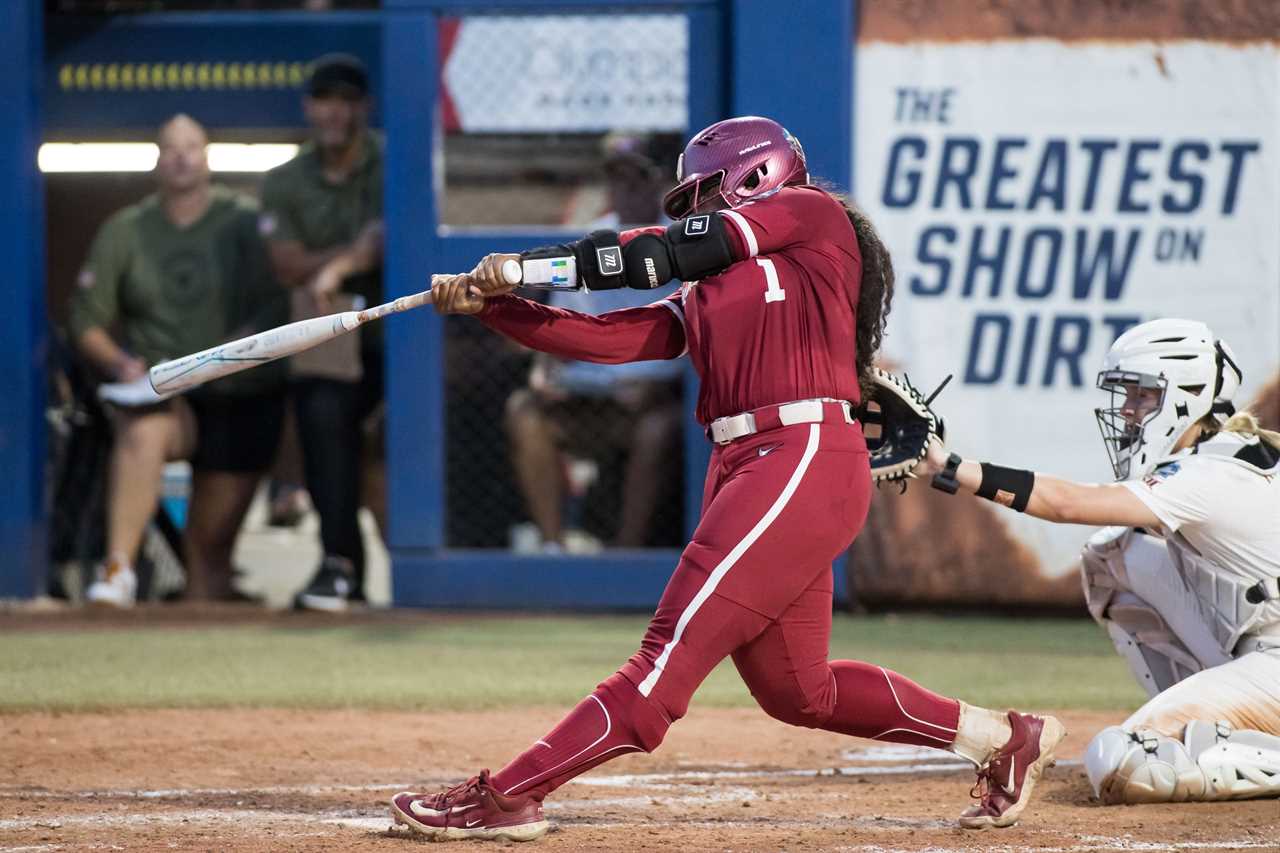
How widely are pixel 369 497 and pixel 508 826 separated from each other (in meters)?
5.36

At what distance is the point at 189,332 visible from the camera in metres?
8.80

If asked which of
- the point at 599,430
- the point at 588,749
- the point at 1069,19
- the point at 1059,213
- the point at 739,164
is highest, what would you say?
the point at 1069,19

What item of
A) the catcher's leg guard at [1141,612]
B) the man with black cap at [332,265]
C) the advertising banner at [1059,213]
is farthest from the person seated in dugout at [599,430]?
the catcher's leg guard at [1141,612]

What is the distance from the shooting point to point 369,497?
927cm

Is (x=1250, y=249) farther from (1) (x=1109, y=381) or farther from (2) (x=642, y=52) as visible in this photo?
(1) (x=1109, y=381)

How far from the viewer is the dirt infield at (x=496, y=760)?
4.17 m

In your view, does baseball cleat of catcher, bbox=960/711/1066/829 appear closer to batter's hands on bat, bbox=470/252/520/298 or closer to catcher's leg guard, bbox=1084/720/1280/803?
catcher's leg guard, bbox=1084/720/1280/803

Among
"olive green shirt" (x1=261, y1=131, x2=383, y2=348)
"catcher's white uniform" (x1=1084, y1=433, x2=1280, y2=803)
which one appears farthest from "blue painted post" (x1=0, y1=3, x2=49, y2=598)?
"catcher's white uniform" (x1=1084, y1=433, x2=1280, y2=803)

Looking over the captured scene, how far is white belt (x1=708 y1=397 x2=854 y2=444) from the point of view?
4039mm

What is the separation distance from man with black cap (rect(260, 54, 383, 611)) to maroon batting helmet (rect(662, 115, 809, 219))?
4471 mm

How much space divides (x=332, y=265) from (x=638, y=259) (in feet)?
15.4

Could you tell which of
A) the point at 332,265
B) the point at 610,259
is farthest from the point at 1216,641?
the point at 332,265

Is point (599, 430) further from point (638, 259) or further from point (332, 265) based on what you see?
point (638, 259)

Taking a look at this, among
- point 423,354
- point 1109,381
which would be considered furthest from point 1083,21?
point 1109,381
